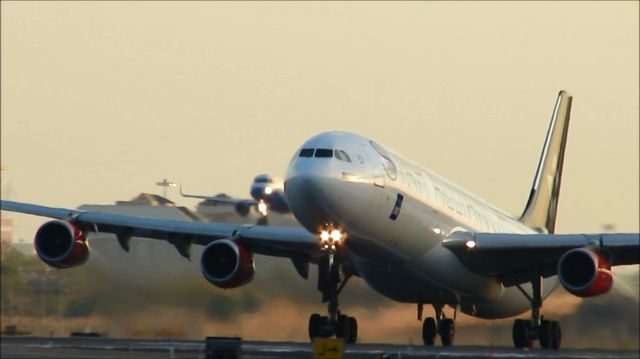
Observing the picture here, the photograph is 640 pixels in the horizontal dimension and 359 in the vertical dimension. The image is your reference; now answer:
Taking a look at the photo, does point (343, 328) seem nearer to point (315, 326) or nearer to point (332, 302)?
point (315, 326)

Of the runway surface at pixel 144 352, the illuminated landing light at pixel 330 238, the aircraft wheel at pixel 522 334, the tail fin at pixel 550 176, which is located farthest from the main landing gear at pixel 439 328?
the tail fin at pixel 550 176

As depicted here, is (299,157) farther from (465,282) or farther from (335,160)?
(465,282)

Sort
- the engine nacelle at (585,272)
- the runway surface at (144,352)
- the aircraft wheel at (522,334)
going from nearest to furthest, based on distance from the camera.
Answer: the runway surface at (144,352) → the engine nacelle at (585,272) → the aircraft wheel at (522,334)

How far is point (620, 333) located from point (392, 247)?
522 inches

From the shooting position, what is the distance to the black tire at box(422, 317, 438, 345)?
44781mm

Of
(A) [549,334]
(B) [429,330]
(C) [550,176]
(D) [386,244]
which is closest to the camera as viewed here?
(D) [386,244]

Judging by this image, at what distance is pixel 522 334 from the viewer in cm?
4369

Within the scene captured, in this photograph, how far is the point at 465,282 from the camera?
4178 centimetres

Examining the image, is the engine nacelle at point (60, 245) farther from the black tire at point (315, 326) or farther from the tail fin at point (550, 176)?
the tail fin at point (550, 176)

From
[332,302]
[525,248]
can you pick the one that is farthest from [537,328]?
[332,302]

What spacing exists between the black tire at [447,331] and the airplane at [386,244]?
31mm

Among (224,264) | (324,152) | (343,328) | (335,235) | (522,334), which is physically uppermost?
(324,152)

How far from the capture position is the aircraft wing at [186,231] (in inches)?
1636

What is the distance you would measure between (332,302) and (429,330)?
645 cm
